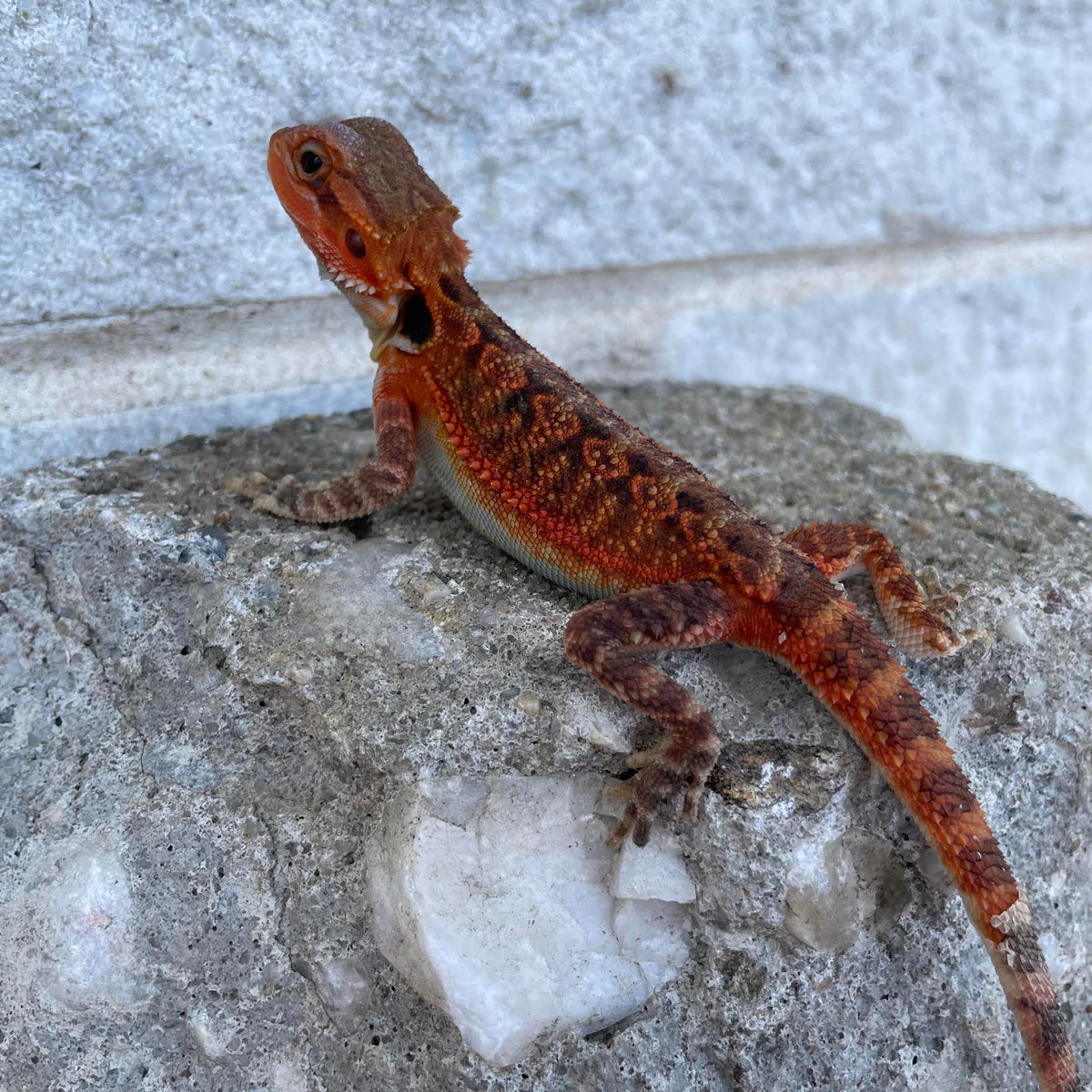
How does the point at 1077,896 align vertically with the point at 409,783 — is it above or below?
below

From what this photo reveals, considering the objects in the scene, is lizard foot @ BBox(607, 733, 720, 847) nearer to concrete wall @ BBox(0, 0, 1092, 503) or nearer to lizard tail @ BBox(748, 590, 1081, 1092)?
lizard tail @ BBox(748, 590, 1081, 1092)

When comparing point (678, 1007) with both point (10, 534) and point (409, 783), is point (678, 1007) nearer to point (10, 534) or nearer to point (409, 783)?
point (409, 783)

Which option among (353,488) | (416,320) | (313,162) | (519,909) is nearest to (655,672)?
(519,909)

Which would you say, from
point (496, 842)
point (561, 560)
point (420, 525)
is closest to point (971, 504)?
point (561, 560)

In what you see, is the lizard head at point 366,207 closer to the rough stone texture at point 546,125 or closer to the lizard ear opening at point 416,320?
the lizard ear opening at point 416,320

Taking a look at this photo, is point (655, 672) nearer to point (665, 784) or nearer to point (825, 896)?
point (665, 784)

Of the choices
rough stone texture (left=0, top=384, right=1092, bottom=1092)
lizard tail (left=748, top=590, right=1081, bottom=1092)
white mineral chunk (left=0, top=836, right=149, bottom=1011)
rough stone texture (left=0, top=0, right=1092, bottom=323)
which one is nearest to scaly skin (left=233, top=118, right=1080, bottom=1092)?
lizard tail (left=748, top=590, right=1081, bottom=1092)
